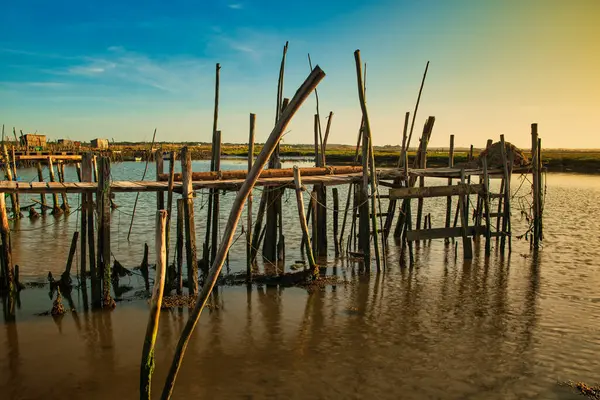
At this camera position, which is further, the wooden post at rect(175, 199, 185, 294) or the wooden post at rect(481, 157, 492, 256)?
the wooden post at rect(481, 157, 492, 256)

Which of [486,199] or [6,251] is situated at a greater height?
[486,199]

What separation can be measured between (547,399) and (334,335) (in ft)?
10.6

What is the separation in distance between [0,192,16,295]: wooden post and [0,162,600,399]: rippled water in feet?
1.41

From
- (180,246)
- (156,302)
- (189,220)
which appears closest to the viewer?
(156,302)

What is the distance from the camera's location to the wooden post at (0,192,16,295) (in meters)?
9.06

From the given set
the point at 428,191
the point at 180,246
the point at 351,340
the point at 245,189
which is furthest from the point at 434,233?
the point at 245,189

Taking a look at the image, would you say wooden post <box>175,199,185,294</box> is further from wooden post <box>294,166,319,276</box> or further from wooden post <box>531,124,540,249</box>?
wooden post <box>531,124,540,249</box>

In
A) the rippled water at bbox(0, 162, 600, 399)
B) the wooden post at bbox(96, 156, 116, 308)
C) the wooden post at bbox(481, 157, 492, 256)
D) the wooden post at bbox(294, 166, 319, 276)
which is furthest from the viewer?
the wooden post at bbox(481, 157, 492, 256)

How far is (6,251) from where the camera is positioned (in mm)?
9109

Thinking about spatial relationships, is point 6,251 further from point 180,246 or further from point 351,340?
point 351,340

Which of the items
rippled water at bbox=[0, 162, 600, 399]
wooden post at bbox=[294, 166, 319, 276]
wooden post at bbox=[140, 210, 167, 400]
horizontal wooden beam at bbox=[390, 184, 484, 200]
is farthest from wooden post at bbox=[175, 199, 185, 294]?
horizontal wooden beam at bbox=[390, 184, 484, 200]

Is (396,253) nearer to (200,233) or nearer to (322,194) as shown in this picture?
(322,194)

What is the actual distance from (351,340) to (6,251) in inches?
261

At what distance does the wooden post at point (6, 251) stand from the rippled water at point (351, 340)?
430 millimetres
